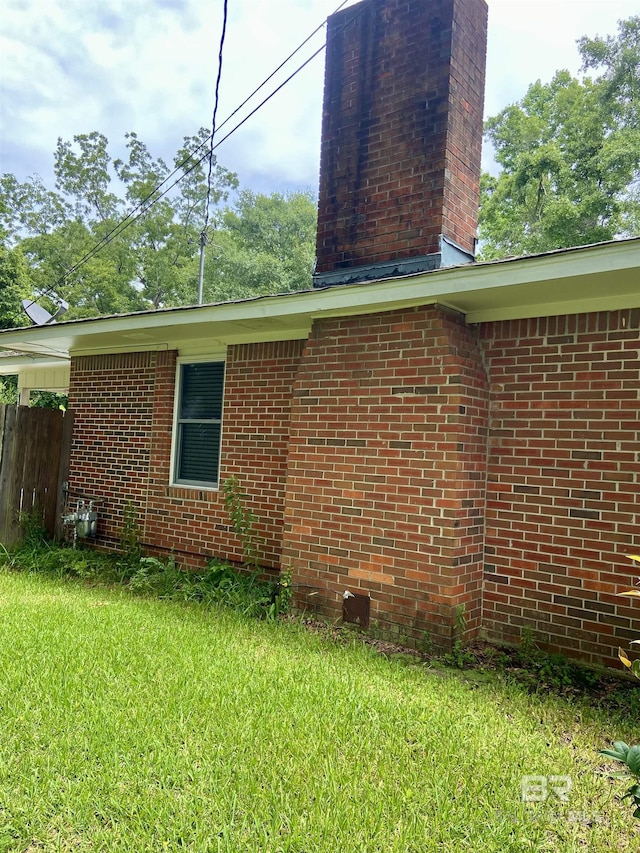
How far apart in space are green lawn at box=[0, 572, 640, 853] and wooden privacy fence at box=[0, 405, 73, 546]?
163 inches

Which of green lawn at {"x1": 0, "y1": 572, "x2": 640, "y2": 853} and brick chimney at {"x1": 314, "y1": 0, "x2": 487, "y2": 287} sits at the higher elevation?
brick chimney at {"x1": 314, "y1": 0, "x2": 487, "y2": 287}

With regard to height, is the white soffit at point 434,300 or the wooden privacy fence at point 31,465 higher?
the white soffit at point 434,300

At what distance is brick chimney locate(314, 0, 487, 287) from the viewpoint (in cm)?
552

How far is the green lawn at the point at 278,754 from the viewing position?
2.38m

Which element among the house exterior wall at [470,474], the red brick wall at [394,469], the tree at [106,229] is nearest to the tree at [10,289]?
the tree at [106,229]

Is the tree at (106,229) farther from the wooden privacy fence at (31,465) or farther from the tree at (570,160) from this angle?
the wooden privacy fence at (31,465)

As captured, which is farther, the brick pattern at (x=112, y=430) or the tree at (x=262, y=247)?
the tree at (x=262, y=247)

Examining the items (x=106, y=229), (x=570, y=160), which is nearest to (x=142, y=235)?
(x=106, y=229)

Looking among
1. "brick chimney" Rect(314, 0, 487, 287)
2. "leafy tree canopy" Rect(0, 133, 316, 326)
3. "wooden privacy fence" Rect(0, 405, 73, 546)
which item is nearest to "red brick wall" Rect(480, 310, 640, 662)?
"brick chimney" Rect(314, 0, 487, 287)

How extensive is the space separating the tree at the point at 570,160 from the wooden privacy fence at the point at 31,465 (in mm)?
18975

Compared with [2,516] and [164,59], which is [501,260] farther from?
[164,59]

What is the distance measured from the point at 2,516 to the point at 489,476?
20.9ft

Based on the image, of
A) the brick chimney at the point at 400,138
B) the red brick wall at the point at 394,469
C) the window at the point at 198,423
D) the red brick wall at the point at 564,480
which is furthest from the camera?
the window at the point at 198,423

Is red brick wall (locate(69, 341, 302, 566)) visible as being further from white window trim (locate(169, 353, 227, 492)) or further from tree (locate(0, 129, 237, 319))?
tree (locate(0, 129, 237, 319))
